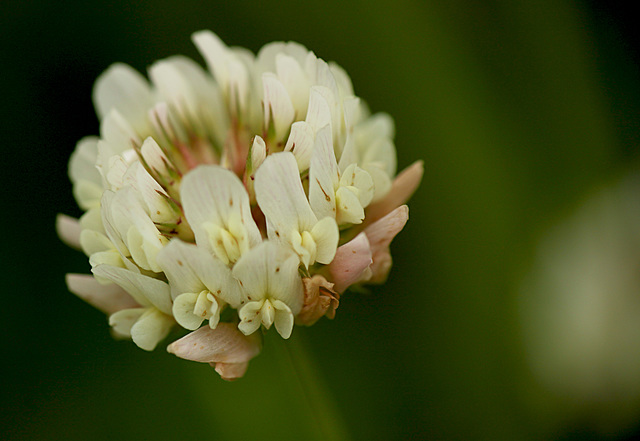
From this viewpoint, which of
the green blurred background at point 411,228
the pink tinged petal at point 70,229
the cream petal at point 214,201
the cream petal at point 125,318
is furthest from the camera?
the green blurred background at point 411,228

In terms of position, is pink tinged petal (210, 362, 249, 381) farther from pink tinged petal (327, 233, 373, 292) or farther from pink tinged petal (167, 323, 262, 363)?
pink tinged petal (327, 233, 373, 292)

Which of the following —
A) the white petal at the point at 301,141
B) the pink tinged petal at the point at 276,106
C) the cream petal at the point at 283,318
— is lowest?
the cream petal at the point at 283,318

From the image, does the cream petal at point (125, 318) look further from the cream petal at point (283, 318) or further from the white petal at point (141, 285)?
the cream petal at point (283, 318)

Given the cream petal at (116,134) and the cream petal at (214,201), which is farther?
the cream petal at (116,134)

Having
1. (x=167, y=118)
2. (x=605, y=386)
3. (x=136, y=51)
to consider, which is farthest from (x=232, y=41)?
(x=605, y=386)

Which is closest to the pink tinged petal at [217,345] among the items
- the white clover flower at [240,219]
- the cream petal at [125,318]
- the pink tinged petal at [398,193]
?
the white clover flower at [240,219]

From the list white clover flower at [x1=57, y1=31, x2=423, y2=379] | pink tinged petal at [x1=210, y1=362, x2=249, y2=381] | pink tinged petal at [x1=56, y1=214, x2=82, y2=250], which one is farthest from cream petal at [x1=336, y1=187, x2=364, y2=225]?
pink tinged petal at [x1=56, y1=214, x2=82, y2=250]

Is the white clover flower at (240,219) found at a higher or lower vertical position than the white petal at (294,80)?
lower
